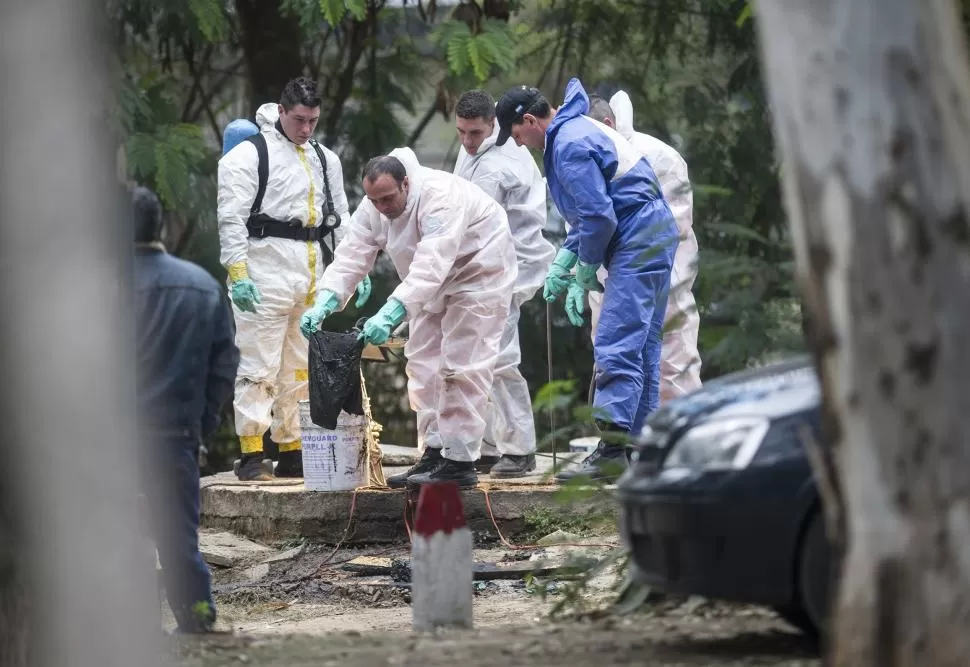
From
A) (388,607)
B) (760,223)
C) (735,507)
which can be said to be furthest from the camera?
(760,223)

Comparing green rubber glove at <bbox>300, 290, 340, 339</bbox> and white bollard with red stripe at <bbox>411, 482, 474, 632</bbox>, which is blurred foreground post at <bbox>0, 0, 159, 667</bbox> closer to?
white bollard with red stripe at <bbox>411, 482, 474, 632</bbox>

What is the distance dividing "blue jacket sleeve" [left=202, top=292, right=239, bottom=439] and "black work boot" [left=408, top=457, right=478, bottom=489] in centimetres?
298

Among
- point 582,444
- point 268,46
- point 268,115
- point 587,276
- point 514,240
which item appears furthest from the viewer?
point 268,46

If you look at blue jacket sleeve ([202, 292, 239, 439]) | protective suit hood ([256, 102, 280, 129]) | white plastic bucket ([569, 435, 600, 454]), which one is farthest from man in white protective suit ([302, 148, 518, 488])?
blue jacket sleeve ([202, 292, 239, 439])

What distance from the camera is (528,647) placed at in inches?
203

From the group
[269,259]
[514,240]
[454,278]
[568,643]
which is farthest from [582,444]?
[568,643]

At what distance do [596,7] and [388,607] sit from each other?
6621 millimetres

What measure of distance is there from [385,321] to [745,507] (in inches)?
160

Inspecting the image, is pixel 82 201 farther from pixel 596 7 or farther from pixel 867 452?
pixel 596 7

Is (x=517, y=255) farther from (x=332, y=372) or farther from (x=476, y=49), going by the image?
(x=476, y=49)

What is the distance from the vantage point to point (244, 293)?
9.44 meters

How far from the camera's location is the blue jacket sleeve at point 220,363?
5980 millimetres

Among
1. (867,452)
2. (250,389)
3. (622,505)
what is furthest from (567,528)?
(867,452)

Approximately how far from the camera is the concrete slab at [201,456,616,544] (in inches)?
361
